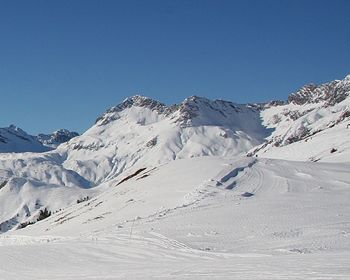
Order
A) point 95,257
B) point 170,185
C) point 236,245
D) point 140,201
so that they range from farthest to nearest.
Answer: point 170,185, point 140,201, point 236,245, point 95,257

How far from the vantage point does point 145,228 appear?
2762cm

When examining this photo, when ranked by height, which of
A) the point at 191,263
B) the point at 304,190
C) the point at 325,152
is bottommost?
the point at 191,263

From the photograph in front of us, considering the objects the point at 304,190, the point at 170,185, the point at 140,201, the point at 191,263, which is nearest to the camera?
the point at 191,263

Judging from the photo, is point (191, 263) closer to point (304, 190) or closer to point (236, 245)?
point (236, 245)

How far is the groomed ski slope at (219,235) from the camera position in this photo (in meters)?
15.8

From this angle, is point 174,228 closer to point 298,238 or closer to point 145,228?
point 145,228

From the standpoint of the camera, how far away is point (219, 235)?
2448 cm

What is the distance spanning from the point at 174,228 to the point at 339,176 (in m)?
23.8

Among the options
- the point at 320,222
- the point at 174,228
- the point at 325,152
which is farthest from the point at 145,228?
the point at 325,152

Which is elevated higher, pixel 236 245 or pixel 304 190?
pixel 304 190

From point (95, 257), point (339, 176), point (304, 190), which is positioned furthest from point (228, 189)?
point (95, 257)

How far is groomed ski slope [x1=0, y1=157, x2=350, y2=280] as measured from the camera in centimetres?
1577

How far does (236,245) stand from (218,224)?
557cm

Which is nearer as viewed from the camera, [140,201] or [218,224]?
[218,224]
